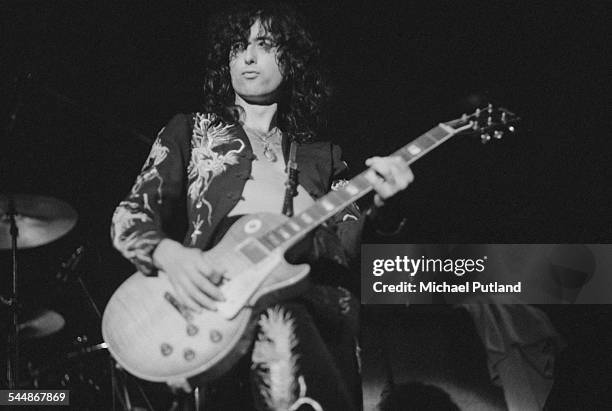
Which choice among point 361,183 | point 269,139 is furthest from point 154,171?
point 361,183

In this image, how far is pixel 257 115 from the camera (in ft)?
8.54

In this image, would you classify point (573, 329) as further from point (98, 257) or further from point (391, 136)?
point (98, 257)

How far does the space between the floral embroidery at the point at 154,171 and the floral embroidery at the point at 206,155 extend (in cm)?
11

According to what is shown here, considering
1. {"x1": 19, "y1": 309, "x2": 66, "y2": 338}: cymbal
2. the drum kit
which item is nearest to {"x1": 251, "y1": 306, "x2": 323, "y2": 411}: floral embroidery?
the drum kit

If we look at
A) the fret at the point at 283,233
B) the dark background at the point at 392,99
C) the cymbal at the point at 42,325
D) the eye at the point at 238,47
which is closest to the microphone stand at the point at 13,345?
the cymbal at the point at 42,325

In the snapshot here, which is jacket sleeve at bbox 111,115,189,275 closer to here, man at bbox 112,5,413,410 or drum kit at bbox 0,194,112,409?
man at bbox 112,5,413,410

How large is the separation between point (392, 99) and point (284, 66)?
123cm

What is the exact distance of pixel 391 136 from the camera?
372cm

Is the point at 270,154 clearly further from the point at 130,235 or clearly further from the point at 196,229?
the point at 130,235

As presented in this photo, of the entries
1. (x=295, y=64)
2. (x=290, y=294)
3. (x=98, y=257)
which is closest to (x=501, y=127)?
(x=295, y=64)

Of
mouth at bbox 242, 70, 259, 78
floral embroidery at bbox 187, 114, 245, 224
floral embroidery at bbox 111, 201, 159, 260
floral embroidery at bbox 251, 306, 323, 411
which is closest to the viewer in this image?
floral embroidery at bbox 251, 306, 323, 411

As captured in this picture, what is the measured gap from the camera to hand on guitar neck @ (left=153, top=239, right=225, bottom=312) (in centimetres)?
183

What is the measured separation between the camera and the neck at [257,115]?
259cm

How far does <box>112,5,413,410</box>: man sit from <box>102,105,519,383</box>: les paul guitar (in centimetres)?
5
